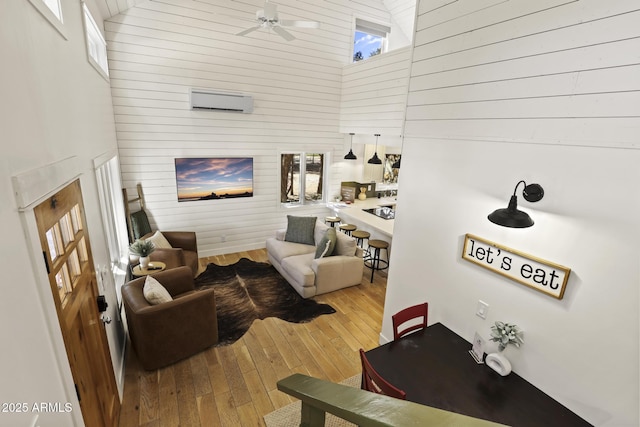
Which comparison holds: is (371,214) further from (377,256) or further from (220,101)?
(220,101)

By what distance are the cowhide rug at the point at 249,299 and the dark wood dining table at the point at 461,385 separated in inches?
78.0

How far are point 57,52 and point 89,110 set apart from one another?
3.23ft

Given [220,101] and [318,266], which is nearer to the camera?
[318,266]

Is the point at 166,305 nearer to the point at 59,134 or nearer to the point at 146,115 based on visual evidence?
the point at 59,134

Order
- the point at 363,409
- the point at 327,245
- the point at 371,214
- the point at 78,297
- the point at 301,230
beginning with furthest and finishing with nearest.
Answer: the point at 371,214, the point at 301,230, the point at 327,245, the point at 78,297, the point at 363,409

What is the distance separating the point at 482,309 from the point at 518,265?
51cm

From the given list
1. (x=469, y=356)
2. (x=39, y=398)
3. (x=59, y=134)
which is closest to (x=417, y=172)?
(x=469, y=356)

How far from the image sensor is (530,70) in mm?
1969

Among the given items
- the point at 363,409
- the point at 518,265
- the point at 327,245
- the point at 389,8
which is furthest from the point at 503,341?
the point at 389,8

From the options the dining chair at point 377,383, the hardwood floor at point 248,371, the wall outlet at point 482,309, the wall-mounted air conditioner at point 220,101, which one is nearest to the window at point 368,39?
the wall-mounted air conditioner at point 220,101

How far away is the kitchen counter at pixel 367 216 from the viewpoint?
17.0 ft

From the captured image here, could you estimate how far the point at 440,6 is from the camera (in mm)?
2479

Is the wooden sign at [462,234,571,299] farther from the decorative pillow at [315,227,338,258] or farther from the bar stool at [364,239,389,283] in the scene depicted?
the bar stool at [364,239,389,283]

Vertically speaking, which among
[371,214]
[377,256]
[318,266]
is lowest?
[377,256]
